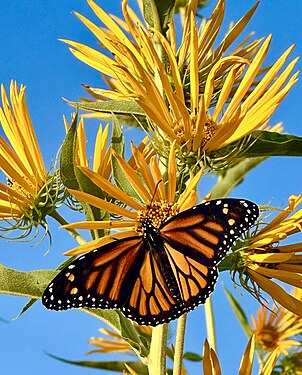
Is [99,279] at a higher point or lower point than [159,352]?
higher

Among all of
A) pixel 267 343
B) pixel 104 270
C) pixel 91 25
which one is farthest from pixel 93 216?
pixel 267 343

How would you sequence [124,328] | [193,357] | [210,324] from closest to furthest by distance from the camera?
[124,328]
[210,324]
[193,357]

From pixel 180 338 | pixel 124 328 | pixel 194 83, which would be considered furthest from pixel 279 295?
pixel 194 83

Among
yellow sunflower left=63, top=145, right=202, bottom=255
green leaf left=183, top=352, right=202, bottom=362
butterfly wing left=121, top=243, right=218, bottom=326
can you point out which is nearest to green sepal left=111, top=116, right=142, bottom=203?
yellow sunflower left=63, top=145, right=202, bottom=255

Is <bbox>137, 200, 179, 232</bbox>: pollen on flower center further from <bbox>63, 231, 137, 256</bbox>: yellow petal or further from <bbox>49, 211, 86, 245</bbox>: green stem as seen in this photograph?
<bbox>49, 211, 86, 245</bbox>: green stem

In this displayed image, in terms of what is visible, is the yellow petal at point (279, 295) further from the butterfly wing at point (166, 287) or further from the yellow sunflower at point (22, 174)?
the yellow sunflower at point (22, 174)

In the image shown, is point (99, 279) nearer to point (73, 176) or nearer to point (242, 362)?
point (73, 176)
